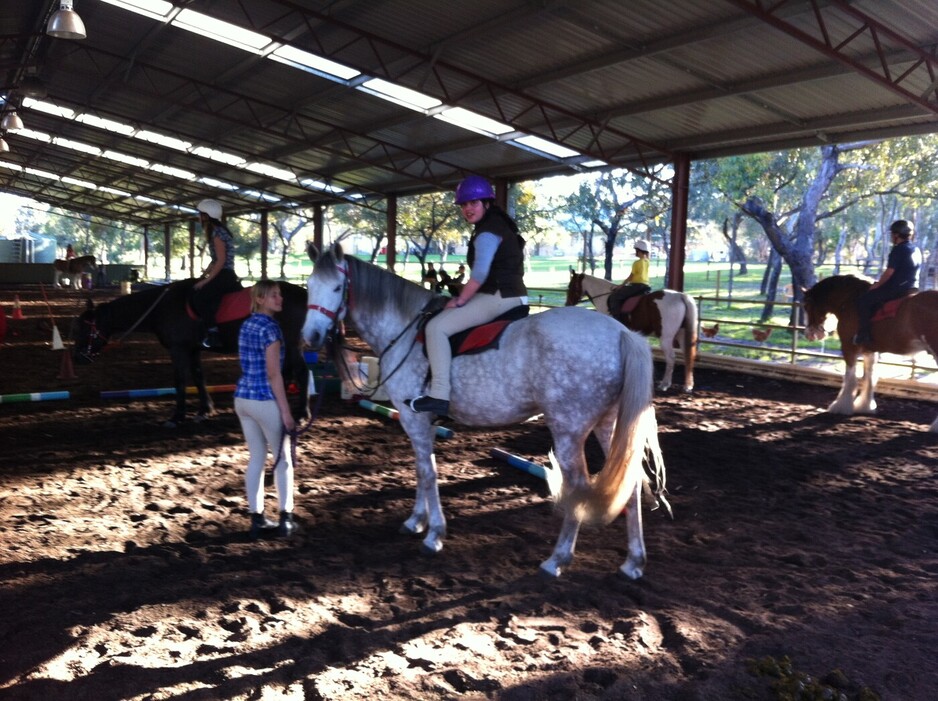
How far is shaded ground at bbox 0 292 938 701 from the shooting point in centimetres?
294

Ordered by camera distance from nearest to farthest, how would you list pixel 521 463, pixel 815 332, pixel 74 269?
pixel 521 463 → pixel 815 332 → pixel 74 269

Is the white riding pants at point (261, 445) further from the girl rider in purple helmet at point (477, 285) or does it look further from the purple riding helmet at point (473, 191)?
the purple riding helmet at point (473, 191)

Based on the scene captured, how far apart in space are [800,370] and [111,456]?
400 inches

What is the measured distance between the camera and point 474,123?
15.0 meters

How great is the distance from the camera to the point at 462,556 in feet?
14.0

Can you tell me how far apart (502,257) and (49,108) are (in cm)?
2273

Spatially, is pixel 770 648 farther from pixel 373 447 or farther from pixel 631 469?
pixel 373 447

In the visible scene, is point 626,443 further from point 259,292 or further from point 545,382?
point 259,292

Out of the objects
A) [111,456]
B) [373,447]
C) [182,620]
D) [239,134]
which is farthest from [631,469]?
[239,134]

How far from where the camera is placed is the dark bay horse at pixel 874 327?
810cm

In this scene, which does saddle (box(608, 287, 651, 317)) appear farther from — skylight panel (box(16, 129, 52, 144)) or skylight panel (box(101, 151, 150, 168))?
skylight panel (box(16, 129, 52, 144))

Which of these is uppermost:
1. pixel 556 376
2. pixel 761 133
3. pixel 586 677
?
pixel 761 133

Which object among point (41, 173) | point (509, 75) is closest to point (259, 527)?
point (509, 75)

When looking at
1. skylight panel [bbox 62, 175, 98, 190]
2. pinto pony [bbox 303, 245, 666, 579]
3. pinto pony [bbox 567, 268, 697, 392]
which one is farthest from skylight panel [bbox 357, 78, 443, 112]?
skylight panel [bbox 62, 175, 98, 190]
